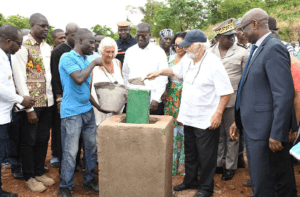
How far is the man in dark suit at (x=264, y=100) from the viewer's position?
2.19m

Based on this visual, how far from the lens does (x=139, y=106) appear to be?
2.70 meters

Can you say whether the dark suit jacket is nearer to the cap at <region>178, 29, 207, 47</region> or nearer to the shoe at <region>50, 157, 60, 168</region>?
the cap at <region>178, 29, 207, 47</region>

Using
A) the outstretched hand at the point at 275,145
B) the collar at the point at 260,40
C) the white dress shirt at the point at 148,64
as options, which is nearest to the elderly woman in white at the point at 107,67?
the white dress shirt at the point at 148,64

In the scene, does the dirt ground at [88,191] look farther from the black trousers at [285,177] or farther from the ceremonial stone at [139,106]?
the ceremonial stone at [139,106]

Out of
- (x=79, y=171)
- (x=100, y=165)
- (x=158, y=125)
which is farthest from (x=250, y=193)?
(x=79, y=171)

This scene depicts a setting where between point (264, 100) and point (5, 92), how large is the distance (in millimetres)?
2533

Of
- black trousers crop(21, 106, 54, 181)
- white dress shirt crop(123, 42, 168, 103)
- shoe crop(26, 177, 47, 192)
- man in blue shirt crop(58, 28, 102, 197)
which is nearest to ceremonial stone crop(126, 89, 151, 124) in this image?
man in blue shirt crop(58, 28, 102, 197)

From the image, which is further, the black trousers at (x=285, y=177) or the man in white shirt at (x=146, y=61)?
the man in white shirt at (x=146, y=61)

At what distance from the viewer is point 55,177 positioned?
3.80 m

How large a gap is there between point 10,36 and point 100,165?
5.43 feet

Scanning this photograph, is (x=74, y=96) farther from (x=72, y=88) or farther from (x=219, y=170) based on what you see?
(x=219, y=170)

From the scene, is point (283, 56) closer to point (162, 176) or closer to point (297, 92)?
point (297, 92)

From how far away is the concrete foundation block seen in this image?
2457mm

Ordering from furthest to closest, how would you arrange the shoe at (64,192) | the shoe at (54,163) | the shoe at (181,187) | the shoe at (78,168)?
the shoe at (54,163), the shoe at (78,168), the shoe at (181,187), the shoe at (64,192)
